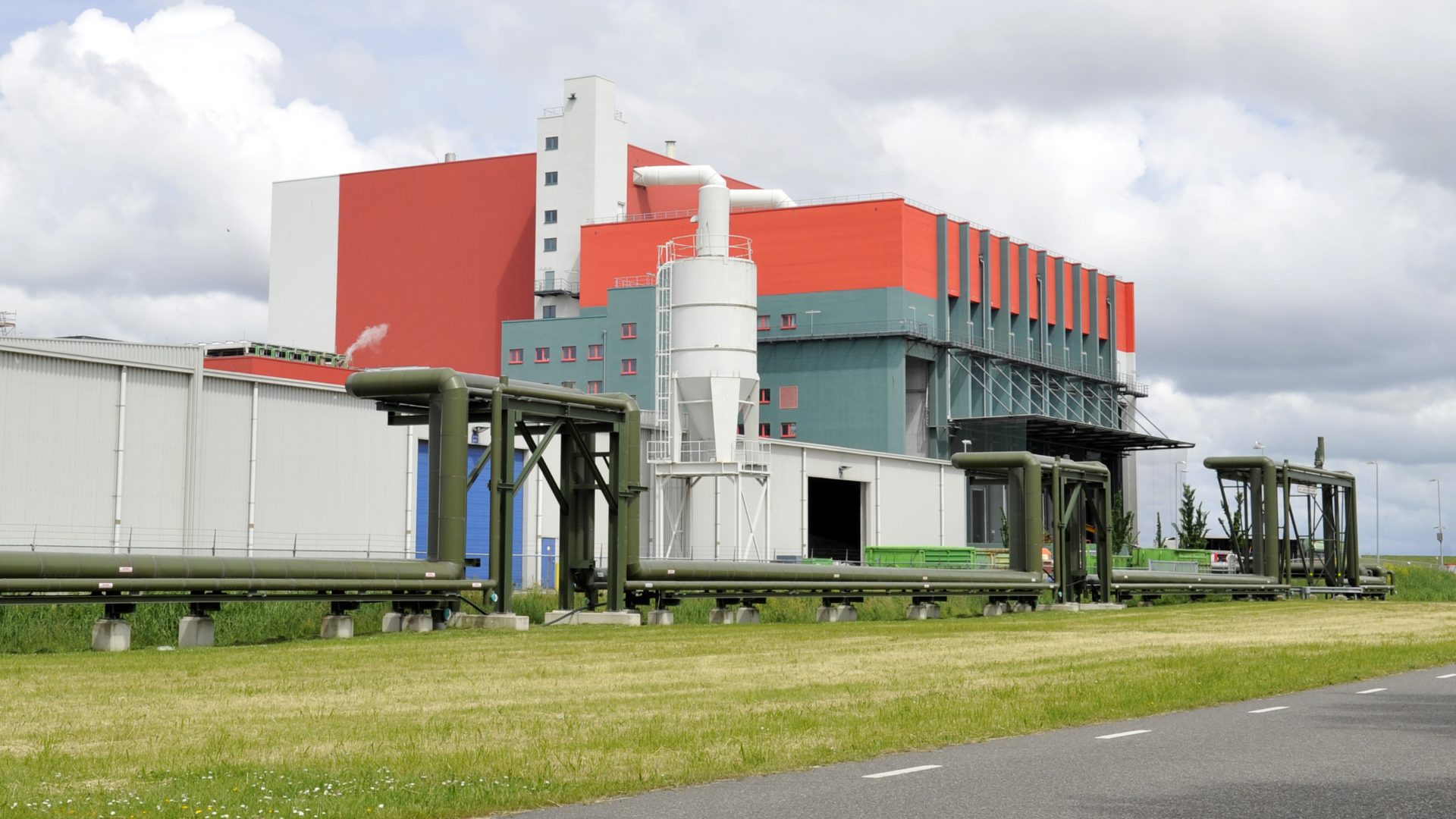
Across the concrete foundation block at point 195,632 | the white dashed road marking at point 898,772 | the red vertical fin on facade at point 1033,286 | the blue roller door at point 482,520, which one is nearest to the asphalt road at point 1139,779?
the white dashed road marking at point 898,772

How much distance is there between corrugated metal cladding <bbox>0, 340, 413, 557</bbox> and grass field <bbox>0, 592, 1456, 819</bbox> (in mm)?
19334

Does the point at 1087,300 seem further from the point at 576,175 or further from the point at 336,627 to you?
the point at 336,627

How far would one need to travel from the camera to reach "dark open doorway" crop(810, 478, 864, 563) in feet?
299

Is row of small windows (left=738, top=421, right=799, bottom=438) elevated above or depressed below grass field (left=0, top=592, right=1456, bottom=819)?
above

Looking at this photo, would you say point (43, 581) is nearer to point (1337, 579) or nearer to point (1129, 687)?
point (1129, 687)

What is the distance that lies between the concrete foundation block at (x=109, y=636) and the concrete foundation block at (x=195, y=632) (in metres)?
1.20

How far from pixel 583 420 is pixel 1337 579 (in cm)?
4397

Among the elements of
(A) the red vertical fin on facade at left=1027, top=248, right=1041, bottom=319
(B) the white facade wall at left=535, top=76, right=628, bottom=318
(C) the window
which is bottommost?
(C) the window

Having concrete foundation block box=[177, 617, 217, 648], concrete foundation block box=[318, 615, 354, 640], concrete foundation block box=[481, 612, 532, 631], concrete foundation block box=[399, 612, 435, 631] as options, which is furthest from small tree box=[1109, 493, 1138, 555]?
concrete foundation block box=[177, 617, 217, 648]

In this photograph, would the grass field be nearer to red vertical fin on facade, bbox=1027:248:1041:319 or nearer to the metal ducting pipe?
the metal ducting pipe

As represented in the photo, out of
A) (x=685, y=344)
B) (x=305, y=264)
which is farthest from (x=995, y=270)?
(x=305, y=264)

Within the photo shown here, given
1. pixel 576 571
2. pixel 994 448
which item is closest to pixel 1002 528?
pixel 994 448

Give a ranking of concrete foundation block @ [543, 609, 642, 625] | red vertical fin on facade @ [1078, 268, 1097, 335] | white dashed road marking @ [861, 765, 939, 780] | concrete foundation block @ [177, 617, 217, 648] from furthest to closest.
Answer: red vertical fin on facade @ [1078, 268, 1097, 335] → concrete foundation block @ [543, 609, 642, 625] → concrete foundation block @ [177, 617, 217, 648] → white dashed road marking @ [861, 765, 939, 780]

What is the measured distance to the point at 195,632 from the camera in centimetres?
2542
